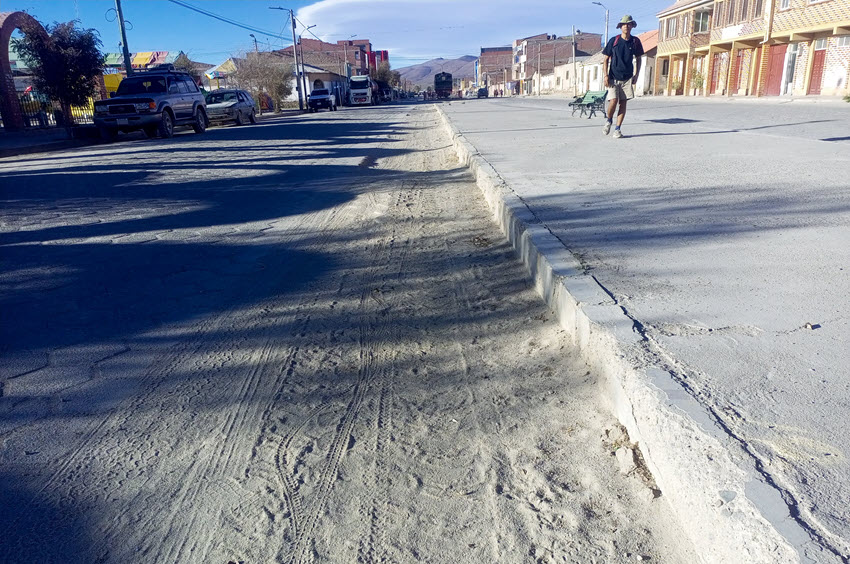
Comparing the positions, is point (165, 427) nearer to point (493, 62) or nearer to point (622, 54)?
point (622, 54)

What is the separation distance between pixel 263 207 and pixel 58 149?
504 inches

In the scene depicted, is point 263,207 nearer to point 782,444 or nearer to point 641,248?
point 641,248

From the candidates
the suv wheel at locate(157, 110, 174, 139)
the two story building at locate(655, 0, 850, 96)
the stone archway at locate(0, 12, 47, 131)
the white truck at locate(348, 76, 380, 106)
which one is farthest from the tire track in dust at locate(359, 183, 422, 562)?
the white truck at locate(348, 76, 380, 106)

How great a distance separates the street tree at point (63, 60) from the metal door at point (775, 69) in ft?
117

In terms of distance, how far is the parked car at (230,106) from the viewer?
2397cm

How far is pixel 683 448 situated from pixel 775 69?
4149cm

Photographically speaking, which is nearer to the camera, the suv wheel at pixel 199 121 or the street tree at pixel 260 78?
the suv wheel at pixel 199 121

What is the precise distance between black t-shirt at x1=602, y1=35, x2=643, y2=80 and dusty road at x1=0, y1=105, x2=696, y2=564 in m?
6.32

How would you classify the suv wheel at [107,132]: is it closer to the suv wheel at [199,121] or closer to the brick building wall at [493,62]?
the suv wheel at [199,121]

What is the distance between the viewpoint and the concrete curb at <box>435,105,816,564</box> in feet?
5.40

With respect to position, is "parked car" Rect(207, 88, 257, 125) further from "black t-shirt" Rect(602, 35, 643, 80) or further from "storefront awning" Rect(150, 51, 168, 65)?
"storefront awning" Rect(150, 51, 168, 65)

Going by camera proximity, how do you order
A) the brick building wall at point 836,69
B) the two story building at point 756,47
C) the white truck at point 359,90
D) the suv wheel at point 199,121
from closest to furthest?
the suv wheel at point 199,121
the brick building wall at point 836,69
the two story building at point 756,47
the white truck at point 359,90

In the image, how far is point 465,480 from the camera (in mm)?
2305

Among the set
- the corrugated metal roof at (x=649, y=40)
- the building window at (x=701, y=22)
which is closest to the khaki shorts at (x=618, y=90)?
the building window at (x=701, y=22)
